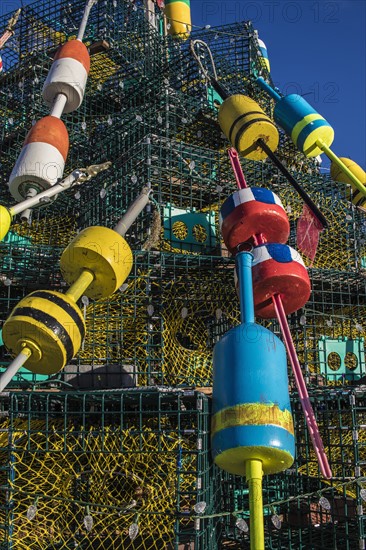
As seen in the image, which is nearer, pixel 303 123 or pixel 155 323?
pixel 303 123

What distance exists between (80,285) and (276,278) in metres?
1.28

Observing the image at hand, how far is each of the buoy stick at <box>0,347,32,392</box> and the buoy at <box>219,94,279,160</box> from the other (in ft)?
9.74

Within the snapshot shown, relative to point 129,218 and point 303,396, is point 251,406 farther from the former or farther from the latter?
point 129,218

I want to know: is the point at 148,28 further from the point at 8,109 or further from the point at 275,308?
the point at 275,308

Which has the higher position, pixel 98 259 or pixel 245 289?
pixel 98 259

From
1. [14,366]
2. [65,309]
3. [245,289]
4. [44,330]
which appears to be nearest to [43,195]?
[65,309]

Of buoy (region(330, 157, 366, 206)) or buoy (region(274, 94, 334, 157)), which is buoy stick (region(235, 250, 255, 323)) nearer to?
buoy (region(274, 94, 334, 157))

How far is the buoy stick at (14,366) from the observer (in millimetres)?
2971

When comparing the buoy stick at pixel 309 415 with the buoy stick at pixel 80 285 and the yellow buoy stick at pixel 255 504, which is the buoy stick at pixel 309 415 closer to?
the yellow buoy stick at pixel 255 504

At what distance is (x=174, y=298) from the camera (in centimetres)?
628

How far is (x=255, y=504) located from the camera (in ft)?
8.75

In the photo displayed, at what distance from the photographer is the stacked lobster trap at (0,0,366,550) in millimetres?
4164

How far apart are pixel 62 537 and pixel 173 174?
4218mm

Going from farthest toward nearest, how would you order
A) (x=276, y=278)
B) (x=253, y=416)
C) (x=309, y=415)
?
(x=276, y=278)
(x=309, y=415)
(x=253, y=416)
